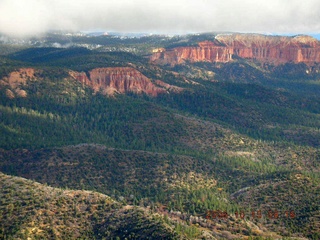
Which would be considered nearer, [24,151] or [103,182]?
[103,182]

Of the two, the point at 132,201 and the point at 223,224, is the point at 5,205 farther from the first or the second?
the point at 223,224

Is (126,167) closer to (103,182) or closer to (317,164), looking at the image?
(103,182)

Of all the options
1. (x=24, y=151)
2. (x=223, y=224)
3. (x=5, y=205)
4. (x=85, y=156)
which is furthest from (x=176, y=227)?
(x=24, y=151)

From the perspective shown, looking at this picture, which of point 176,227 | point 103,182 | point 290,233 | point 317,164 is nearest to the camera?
point 176,227

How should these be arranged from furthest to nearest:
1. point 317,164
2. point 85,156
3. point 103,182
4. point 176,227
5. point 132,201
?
1. point 317,164
2. point 85,156
3. point 103,182
4. point 132,201
5. point 176,227
